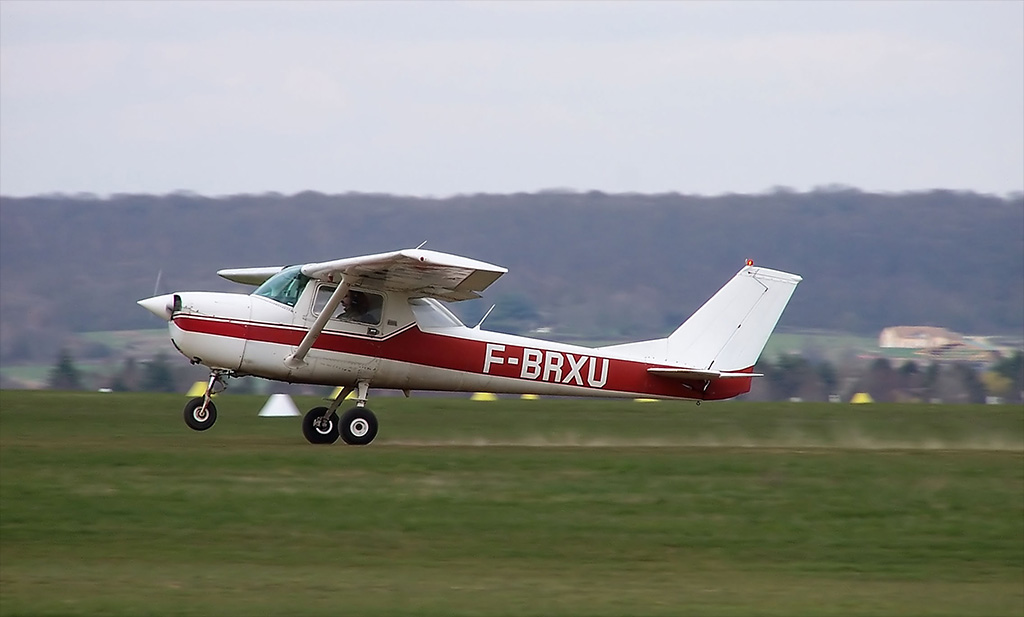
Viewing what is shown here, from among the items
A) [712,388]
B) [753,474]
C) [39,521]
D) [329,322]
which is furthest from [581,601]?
[712,388]

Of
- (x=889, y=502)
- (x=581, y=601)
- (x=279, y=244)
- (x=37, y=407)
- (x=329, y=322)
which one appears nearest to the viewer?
(x=581, y=601)

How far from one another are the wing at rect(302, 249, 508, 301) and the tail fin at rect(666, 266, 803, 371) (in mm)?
3512

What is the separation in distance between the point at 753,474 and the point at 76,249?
5329cm

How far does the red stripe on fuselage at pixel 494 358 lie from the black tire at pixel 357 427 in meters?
0.85

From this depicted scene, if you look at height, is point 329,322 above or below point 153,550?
above

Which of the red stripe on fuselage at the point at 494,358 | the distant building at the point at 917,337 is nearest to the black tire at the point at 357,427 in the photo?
the red stripe on fuselage at the point at 494,358

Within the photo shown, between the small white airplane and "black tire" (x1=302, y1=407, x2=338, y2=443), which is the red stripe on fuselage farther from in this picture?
"black tire" (x1=302, y1=407, x2=338, y2=443)

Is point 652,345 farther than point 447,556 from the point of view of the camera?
Yes

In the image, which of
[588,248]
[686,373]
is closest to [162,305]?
[686,373]

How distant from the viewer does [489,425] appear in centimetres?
2309

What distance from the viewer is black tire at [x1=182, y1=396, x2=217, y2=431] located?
18.6 m

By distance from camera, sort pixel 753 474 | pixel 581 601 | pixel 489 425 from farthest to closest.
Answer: pixel 489 425
pixel 753 474
pixel 581 601

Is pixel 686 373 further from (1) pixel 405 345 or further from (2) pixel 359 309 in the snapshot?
(2) pixel 359 309

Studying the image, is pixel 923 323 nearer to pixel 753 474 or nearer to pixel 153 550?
pixel 753 474
